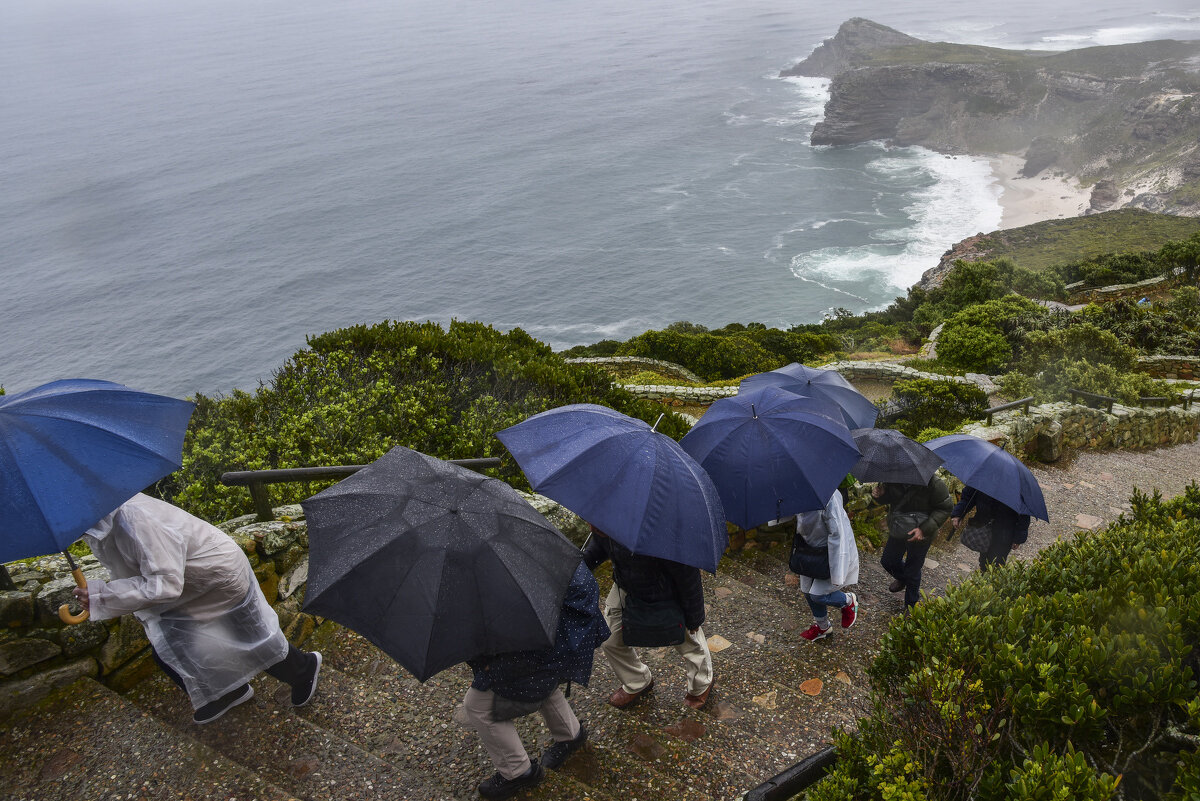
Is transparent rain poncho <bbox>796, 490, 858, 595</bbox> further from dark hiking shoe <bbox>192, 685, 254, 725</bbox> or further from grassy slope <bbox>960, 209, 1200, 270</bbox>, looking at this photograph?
grassy slope <bbox>960, 209, 1200, 270</bbox>

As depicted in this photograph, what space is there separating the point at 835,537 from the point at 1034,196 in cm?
10232

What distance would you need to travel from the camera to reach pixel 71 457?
3770 mm

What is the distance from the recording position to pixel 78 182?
10281cm

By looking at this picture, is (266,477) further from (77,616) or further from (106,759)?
(106,759)

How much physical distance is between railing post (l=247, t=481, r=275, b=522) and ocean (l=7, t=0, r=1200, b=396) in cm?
5221

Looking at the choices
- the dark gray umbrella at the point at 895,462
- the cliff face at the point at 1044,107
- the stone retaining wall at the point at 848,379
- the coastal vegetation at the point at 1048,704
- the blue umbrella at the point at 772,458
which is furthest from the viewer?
the cliff face at the point at 1044,107

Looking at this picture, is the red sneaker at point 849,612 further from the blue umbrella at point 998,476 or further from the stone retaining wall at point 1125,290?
the stone retaining wall at point 1125,290

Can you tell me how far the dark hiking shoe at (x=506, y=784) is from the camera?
14.4ft

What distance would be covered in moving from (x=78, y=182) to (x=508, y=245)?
66.5 m

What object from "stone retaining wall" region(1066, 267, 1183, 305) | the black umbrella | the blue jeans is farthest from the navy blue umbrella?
"stone retaining wall" region(1066, 267, 1183, 305)

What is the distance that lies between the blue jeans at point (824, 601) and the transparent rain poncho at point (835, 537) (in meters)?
0.16

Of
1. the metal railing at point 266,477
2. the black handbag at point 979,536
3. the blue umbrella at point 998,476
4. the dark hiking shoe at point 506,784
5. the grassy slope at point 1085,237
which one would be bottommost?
the grassy slope at point 1085,237

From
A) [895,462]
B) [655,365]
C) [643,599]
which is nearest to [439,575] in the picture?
[643,599]

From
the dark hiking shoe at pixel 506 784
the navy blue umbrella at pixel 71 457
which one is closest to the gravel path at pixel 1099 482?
the dark hiking shoe at pixel 506 784
